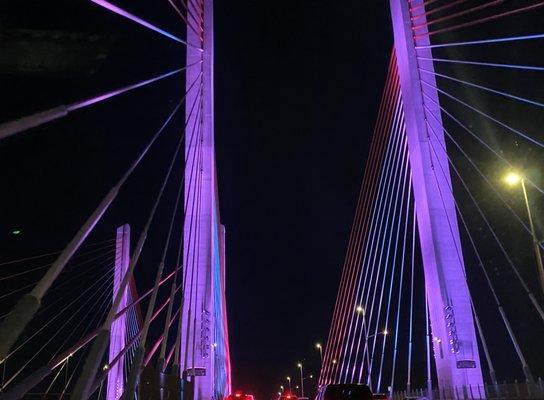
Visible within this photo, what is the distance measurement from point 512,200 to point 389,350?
67622 millimetres

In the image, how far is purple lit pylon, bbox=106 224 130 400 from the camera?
2823 centimetres

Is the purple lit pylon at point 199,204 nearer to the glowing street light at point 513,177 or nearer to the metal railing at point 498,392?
the metal railing at point 498,392

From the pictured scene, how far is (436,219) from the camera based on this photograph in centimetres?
2298

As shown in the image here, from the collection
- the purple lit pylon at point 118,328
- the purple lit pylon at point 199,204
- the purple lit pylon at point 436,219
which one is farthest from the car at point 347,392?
the purple lit pylon at point 118,328

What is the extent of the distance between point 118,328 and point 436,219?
1528 cm

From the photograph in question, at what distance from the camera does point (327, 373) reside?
189 ft

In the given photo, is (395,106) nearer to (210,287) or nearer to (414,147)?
(414,147)

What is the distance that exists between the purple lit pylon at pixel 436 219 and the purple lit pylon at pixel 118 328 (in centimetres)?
1311

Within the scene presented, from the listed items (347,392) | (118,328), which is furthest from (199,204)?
(347,392)

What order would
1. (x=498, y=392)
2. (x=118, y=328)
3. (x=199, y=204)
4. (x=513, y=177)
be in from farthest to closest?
1. (x=118, y=328)
2. (x=199, y=204)
3. (x=513, y=177)
4. (x=498, y=392)

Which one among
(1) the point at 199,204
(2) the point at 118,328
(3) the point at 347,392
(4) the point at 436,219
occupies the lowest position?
(3) the point at 347,392

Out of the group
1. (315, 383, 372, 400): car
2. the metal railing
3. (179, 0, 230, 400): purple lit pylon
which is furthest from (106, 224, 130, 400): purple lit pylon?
(315, 383, 372, 400): car

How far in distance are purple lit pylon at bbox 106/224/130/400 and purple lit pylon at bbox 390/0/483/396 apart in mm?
13113

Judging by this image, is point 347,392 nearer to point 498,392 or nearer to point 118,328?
point 498,392
